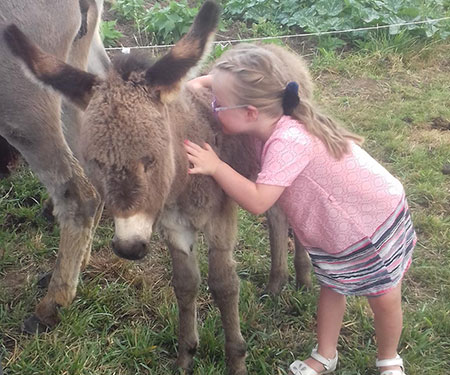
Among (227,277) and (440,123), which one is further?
(440,123)

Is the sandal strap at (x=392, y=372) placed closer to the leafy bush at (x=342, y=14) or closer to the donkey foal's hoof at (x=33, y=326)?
the donkey foal's hoof at (x=33, y=326)

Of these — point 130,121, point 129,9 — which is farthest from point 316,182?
point 129,9

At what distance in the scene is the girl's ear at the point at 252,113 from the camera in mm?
2340

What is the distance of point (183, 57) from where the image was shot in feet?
6.91

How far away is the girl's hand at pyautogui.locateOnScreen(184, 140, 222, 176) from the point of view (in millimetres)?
2297

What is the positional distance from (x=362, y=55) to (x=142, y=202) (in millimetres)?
5694

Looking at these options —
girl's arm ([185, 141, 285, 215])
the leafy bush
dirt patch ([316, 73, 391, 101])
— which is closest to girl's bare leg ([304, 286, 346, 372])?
girl's arm ([185, 141, 285, 215])

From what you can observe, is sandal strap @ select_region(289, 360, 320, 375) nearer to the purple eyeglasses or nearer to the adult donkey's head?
the adult donkey's head

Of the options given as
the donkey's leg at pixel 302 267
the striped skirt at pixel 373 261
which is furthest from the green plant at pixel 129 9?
the striped skirt at pixel 373 261

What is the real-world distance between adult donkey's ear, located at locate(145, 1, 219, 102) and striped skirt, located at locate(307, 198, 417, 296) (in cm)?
108

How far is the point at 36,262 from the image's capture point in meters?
3.71

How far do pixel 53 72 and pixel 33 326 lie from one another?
5.52 feet

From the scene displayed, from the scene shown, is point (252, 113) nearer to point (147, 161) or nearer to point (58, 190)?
point (147, 161)

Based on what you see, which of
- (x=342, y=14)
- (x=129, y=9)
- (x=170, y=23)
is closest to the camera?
(x=170, y=23)
